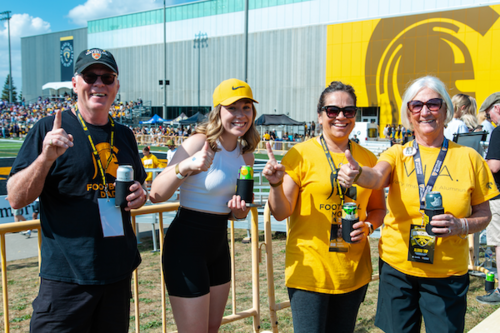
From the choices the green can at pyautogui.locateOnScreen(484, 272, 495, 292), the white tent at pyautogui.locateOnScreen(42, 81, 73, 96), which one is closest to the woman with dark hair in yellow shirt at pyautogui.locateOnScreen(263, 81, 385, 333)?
the green can at pyautogui.locateOnScreen(484, 272, 495, 292)

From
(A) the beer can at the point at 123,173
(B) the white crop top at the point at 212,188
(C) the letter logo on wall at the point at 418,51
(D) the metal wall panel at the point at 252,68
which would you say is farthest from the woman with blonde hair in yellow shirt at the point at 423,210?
(D) the metal wall panel at the point at 252,68

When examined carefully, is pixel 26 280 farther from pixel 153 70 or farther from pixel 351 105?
pixel 153 70

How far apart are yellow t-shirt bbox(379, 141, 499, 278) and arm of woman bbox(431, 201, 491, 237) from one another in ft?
0.17

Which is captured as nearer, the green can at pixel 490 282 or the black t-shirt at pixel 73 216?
the black t-shirt at pixel 73 216

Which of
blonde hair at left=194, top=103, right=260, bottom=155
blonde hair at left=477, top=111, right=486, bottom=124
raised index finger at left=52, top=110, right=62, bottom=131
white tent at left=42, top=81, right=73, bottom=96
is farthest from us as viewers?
white tent at left=42, top=81, right=73, bottom=96

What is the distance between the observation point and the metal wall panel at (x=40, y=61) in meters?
68.6

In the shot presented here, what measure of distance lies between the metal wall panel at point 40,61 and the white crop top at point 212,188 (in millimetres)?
70218

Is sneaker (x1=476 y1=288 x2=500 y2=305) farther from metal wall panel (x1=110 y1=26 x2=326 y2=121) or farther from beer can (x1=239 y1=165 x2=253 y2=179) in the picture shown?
metal wall panel (x1=110 y1=26 x2=326 y2=121)

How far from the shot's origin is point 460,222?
232 cm

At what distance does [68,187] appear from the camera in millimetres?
2172

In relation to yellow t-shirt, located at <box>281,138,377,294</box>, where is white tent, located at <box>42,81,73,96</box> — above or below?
above

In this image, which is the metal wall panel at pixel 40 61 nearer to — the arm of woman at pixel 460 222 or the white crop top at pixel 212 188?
the white crop top at pixel 212 188

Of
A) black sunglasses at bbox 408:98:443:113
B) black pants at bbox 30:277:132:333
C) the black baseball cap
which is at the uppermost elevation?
the black baseball cap

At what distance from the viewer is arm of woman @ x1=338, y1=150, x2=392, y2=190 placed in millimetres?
2271
